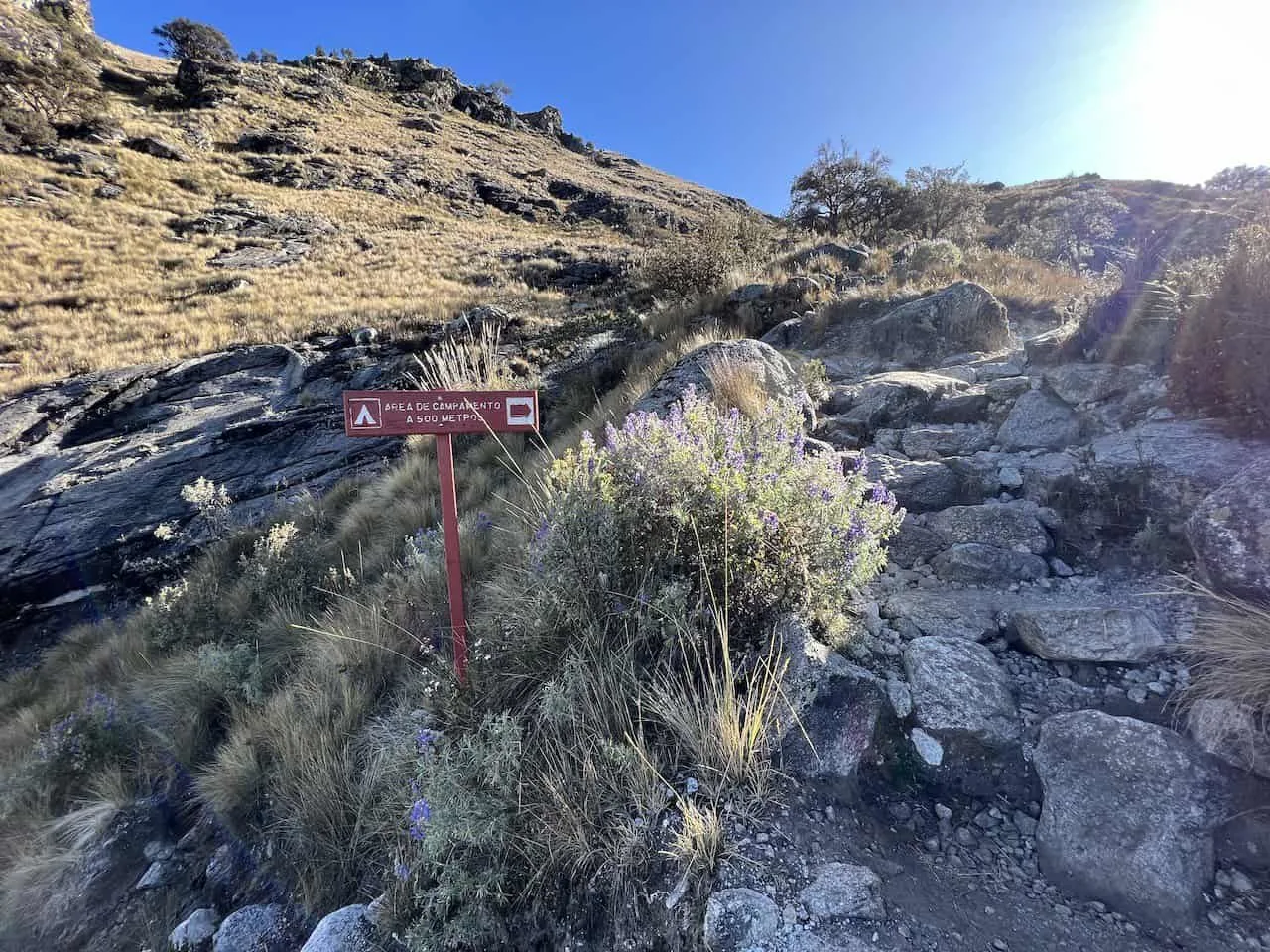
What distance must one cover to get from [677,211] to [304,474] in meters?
→ 40.3

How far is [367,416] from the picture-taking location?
2.89 m

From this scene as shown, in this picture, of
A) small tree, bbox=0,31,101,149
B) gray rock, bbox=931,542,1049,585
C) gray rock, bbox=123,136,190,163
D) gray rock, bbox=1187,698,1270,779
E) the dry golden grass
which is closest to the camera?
gray rock, bbox=1187,698,1270,779

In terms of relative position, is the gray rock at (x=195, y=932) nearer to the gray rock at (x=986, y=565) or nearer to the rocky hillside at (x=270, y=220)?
the gray rock at (x=986, y=565)

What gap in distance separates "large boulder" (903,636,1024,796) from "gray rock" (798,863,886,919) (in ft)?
1.88

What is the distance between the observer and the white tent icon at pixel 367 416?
287 centimetres

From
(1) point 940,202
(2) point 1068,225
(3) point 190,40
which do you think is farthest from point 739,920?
(3) point 190,40

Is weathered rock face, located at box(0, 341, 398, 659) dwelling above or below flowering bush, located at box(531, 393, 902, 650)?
below

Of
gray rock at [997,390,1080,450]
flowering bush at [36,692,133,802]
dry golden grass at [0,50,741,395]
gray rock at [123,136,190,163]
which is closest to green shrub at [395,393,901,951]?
gray rock at [997,390,1080,450]

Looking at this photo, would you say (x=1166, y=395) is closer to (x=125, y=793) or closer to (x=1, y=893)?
(x=125, y=793)

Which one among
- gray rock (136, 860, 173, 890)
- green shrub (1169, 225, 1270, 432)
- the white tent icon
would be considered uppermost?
green shrub (1169, 225, 1270, 432)

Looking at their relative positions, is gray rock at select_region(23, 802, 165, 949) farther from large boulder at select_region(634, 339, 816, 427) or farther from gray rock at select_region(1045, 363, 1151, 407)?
gray rock at select_region(1045, 363, 1151, 407)

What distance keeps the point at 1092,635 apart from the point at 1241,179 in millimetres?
34794

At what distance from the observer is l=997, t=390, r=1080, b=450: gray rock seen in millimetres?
4156

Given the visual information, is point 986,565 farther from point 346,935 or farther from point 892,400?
point 346,935
